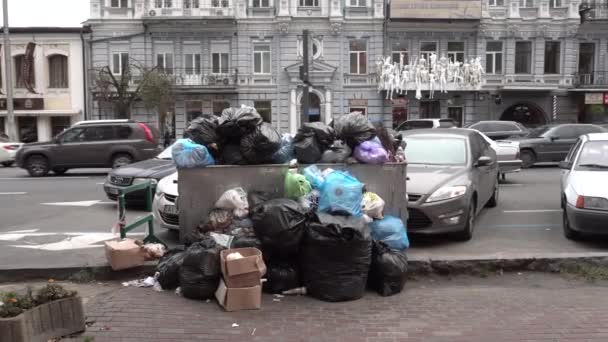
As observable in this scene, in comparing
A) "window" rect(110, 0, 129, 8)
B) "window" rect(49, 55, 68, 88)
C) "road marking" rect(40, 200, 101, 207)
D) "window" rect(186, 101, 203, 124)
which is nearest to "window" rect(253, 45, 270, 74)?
"window" rect(186, 101, 203, 124)

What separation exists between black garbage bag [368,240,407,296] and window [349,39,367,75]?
2658cm

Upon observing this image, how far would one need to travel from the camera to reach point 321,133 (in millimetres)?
6484

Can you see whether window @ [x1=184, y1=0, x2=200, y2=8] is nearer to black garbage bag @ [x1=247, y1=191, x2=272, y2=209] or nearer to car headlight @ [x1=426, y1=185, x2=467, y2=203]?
car headlight @ [x1=426, y1=185, x2=467, y2=203]

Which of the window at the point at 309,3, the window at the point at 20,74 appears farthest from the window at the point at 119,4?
the window at the point at 309,3

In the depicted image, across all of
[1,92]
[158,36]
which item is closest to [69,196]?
[158,36]

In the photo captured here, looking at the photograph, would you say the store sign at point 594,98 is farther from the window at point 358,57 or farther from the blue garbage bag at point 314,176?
the blue garbage bag at point 314,176

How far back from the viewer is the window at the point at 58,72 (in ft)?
104

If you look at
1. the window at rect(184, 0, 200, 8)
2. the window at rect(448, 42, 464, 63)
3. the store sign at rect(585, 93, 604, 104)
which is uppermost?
the window at rect(184, 0, 200, 8)

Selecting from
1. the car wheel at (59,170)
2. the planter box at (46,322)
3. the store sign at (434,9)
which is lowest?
the car wheel at (59,170)

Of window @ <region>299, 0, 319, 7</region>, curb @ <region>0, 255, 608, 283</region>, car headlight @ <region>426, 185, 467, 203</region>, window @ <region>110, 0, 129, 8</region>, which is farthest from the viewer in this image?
window @ <region>299, 0, 319, 7</region>

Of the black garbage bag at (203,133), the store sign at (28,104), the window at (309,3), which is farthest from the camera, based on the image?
the store sign at (28,104)

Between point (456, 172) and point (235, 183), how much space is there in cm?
345

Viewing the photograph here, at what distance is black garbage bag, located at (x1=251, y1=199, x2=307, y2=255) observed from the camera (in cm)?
536

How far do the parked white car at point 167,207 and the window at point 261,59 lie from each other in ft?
79.3
